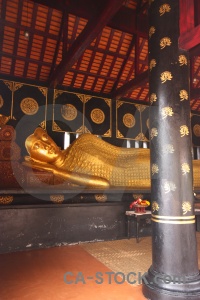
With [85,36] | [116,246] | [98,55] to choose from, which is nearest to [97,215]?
[116,246]

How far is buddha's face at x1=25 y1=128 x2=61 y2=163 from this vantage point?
12.5ft

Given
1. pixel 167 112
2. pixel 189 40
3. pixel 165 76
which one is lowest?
pixel 167 112

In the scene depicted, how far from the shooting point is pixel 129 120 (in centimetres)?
703

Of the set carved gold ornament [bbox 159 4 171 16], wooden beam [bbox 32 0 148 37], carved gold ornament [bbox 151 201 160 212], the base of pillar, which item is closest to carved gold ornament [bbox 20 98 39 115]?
wooden beam [bbox 32 0 148 37]

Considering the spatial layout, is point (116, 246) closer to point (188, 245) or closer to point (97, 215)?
point (97, 215)

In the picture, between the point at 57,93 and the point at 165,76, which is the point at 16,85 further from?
the point at 165,76

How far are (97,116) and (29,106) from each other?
176 cm

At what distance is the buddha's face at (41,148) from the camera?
3.80 m

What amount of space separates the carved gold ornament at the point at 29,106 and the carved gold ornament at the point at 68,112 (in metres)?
0.65

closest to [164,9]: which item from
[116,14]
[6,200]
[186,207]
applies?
[186,207]

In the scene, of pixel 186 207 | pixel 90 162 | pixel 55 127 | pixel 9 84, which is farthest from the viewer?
pixel 55 127

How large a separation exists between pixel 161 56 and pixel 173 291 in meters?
1.69

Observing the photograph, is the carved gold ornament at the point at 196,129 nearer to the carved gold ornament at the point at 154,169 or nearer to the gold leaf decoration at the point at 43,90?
the gold leaf decoration at the point at 43,90

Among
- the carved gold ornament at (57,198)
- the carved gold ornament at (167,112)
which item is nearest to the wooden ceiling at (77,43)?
the carved gold ornament at (167,112)
